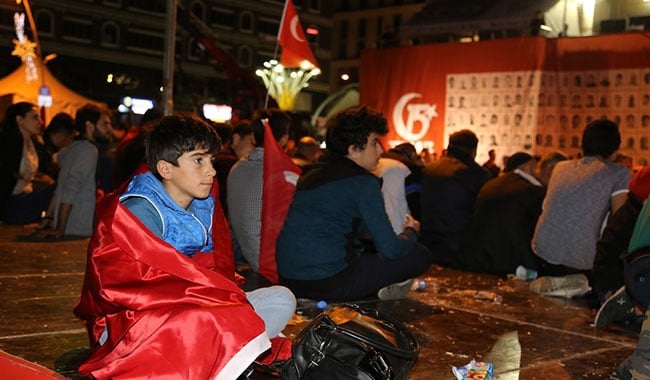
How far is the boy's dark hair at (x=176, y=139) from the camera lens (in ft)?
12.7

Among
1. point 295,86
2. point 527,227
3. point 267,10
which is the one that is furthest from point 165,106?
point 267,10

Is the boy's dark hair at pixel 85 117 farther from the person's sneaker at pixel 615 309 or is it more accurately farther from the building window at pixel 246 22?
the building window at pixel 246 22

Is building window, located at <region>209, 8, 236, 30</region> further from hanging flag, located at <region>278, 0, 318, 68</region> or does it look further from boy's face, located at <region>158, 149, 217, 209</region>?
boy's face, located at <region>158, 149, 217, 209</region>

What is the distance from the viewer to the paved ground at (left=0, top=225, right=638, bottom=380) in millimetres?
4625

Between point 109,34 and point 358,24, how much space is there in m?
24.1

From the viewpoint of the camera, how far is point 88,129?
Result: 9.65 meters

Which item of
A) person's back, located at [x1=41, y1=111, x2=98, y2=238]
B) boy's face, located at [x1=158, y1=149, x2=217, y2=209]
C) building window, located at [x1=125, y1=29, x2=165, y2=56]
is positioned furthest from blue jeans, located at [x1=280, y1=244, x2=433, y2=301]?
building window, located at [x1=125, y1=29, x2=165, y2=56]

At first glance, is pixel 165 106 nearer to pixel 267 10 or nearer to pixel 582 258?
pixel 582 258

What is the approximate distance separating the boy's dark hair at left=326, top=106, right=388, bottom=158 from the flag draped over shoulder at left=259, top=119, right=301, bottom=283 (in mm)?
970

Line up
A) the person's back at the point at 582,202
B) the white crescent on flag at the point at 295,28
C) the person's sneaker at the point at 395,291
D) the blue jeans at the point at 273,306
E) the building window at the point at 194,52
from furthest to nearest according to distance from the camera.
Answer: the building window at the point at 194,52
the white crescent on flag at the point at 295,28
the person's back at the point at 582,202
the person's sneaker at the point at 395,291
the blue jeans at the point at 273,306

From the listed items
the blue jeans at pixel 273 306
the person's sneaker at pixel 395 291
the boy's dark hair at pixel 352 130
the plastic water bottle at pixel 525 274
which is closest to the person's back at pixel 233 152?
the person's sneaker at pixel 395 291

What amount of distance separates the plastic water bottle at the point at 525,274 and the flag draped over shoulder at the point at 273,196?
241cm

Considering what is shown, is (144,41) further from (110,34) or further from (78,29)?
(78,29)

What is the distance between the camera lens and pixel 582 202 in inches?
285
